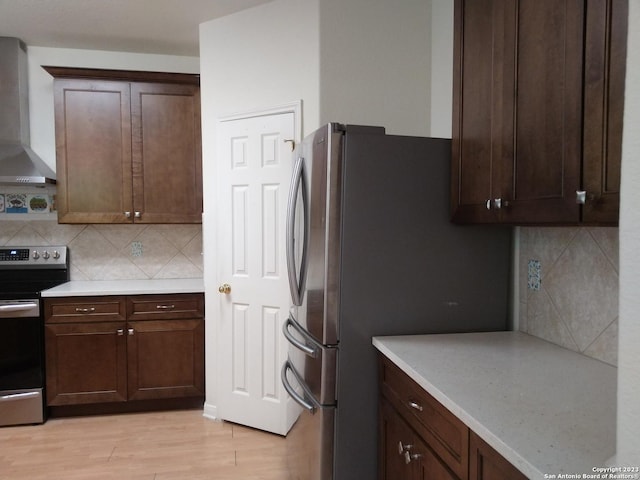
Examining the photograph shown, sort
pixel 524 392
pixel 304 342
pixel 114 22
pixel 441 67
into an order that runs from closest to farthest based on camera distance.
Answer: pixel 524 392
pixel 304 342
pixel 441 67
pixel 114 22

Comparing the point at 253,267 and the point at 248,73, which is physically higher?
the point at 248,73

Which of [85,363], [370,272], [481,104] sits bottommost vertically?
[85,363]

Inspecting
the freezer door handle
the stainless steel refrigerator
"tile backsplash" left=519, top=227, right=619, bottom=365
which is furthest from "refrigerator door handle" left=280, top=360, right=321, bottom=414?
"tile backsplash" left=519, top=227, right=619, bottom=365

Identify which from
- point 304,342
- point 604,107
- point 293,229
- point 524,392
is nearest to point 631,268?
point 604,107

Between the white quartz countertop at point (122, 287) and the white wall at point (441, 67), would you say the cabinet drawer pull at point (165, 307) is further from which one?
the white wall at point (441, 67)

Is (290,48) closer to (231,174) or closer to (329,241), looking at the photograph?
(231,174)

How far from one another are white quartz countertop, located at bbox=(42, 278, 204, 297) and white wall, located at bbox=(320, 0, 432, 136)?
5.25 feet

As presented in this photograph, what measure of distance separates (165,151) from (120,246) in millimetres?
891

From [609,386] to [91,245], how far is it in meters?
3.50

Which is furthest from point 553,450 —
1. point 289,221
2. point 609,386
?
point 289,221

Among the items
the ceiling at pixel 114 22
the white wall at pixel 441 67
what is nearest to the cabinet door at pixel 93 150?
the ceiling at pixel 114 22

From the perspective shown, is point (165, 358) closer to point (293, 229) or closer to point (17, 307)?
point (17, 307)

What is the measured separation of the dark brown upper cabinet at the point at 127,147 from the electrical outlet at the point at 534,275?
2331 millimetres

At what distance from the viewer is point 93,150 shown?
3201 mm
